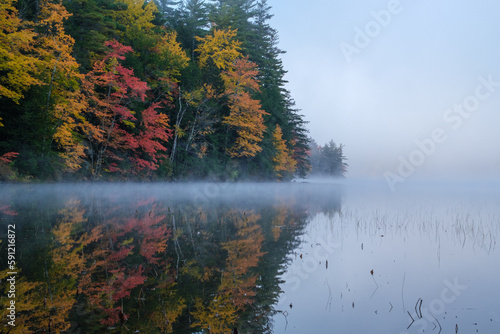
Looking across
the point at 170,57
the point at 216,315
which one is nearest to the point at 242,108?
the point at 170,57

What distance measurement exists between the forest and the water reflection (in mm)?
9387

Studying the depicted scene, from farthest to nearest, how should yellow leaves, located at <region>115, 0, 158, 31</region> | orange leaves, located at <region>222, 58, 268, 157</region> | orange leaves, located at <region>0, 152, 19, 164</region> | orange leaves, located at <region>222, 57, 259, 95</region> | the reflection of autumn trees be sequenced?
orange leaves, located at <region>222, 58, 268, 157</region> → orange leaves, located at <region>222, 57, 259, 95</region> → yellow leaves, located at <region>115, 0, 158, 31</region> → orange leaves, located at <region>0, 152, 19, 164</region> → the reflection of autumn trees

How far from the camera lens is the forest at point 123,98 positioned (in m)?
17.2

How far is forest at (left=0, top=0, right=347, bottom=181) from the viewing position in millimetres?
17234

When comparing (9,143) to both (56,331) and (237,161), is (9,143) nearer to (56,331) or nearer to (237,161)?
(56,331)

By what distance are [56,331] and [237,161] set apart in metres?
32.4

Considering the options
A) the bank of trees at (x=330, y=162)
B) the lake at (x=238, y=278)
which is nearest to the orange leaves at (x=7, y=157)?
the lake at (x=238, y=278)

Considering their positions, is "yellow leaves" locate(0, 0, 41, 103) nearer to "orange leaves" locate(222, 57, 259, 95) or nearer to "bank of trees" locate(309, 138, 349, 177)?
"orange leaves" locate(222, 57, 259, 95)

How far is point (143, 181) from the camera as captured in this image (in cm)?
2605

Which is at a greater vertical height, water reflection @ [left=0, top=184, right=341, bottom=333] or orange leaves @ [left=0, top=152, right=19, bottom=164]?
orange leaves @ [left=0, top=152, right=19, bottom=164]

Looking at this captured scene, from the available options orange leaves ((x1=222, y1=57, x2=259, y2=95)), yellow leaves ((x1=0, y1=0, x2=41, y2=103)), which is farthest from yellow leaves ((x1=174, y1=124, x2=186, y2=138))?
yellow leaves ((x1=0, y1=0, x2=41, y2=103))

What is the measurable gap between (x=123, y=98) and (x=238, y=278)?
827 inches

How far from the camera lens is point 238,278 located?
5262mm

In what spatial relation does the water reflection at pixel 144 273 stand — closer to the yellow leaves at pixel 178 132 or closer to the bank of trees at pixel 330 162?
the yellow leaves at pixel 178 132
